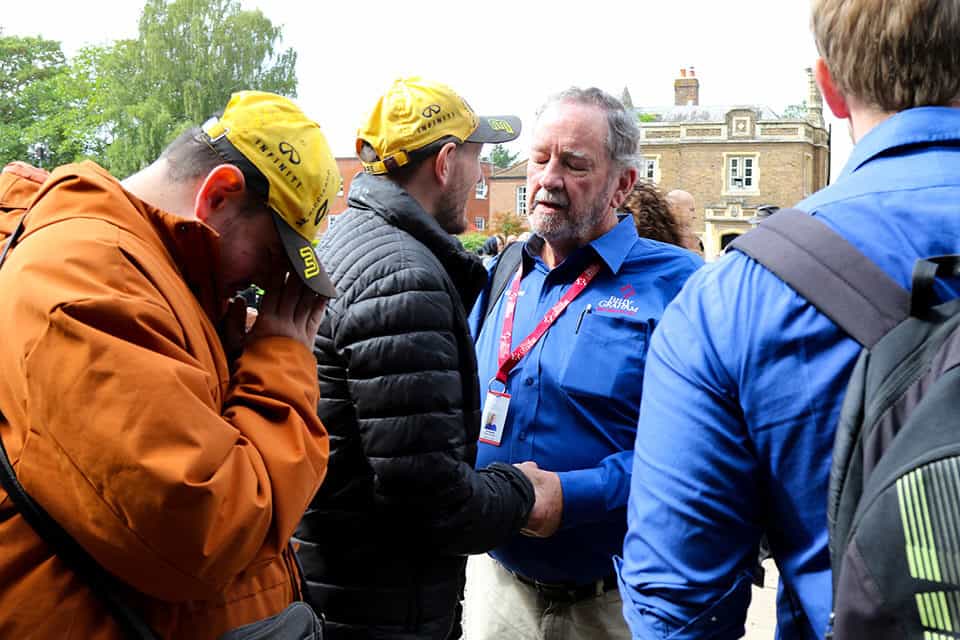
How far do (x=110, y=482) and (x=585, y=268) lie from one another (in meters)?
2.24

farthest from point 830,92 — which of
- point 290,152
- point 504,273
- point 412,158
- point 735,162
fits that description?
point 735,162

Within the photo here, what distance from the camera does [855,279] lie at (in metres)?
1.43

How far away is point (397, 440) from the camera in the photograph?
237 cm

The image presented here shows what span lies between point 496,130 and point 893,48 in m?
1.84

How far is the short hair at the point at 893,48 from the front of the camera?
4.91 ft

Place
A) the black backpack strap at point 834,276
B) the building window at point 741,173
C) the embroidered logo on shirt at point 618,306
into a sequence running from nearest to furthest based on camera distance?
the black backpack strap at point 834,276, the embroidered logo on shirt at point 618,306, the building window at point 741,173

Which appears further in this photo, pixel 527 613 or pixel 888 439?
pixel 527 613

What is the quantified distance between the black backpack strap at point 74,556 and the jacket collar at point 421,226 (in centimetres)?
121

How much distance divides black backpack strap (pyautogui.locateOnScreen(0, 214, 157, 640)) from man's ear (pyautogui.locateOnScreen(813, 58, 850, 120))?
1.56m

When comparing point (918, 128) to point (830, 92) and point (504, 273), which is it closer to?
point (830, 92)

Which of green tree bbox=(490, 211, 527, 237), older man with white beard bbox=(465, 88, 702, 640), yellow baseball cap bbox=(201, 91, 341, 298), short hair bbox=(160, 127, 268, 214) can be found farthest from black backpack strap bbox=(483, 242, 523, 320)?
green tree bbox=(490, 211, 527, 237)

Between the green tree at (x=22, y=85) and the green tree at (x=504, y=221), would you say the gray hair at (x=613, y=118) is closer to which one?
the green tree at (x=504, y=221)

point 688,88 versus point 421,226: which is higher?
point 421,226

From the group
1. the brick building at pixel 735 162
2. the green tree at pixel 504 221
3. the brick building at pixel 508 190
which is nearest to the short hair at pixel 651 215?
the green tree at pixel 504 221
